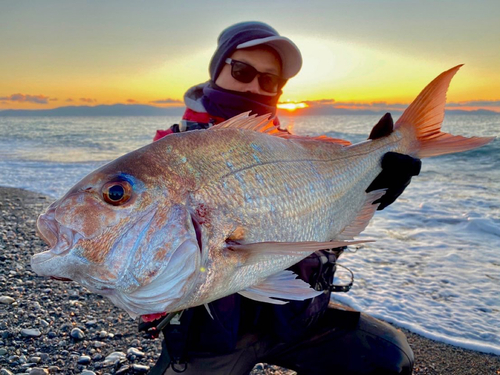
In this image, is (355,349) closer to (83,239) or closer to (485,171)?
(83,239)

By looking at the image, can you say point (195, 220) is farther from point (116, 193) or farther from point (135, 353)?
point (135, 353)

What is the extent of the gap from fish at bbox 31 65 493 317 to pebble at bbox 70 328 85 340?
2.36m

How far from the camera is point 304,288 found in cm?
154

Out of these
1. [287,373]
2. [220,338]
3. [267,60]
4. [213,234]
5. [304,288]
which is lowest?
[287,373]

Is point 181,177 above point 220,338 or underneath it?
above

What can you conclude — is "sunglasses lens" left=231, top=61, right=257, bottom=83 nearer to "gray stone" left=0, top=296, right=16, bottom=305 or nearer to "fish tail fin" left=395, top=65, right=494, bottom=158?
"fish tail fin" left=395, top=65, right=494, bottom=158

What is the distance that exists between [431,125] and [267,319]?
67.7 inches

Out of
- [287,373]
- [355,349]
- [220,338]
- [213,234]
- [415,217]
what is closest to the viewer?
[213,234]

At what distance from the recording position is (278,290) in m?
1.55

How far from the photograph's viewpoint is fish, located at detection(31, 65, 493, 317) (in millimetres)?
1217

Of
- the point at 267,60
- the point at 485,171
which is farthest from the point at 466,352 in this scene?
the point at 485,171

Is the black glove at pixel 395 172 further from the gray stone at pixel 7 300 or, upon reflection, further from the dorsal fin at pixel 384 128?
the gray stone at pixel 7 300

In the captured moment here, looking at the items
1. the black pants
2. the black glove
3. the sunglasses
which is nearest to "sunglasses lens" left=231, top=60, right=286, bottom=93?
the sunglasses

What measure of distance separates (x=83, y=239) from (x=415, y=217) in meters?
7.45
